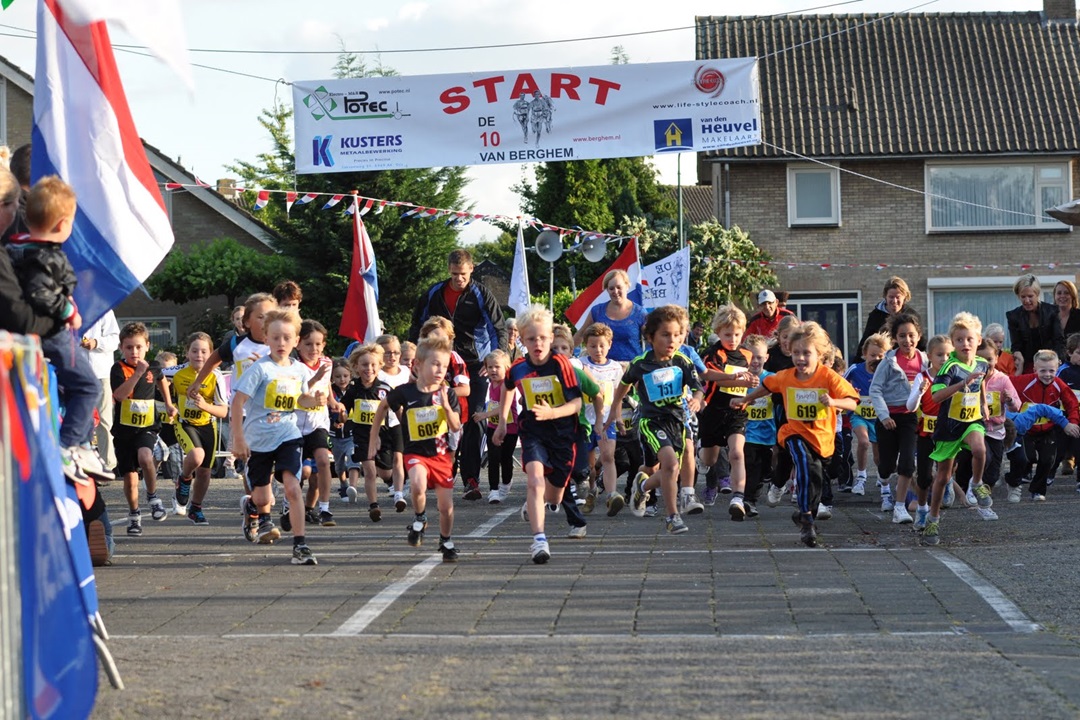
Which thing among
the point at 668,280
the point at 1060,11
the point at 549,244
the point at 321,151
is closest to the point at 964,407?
the point at 668,280

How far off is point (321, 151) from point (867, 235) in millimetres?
17174

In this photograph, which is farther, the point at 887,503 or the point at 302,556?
the point at 887,503

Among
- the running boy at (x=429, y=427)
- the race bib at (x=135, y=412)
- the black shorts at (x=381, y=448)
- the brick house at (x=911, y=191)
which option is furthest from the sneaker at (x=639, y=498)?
the brick house at (x=911, y=191)

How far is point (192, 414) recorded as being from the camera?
13.7 meters

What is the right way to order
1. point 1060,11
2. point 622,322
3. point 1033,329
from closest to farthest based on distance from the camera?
point 622,322, point 1033,329, point 1060,11

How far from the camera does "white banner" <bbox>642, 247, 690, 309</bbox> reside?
71.3 feet

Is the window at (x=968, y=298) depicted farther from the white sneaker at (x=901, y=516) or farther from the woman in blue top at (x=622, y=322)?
the white sneaker at (x=901, y=516)

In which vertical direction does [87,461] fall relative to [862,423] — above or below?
above

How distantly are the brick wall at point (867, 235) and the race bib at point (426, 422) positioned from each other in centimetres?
2569

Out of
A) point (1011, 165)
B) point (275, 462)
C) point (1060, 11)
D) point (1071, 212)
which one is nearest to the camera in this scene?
point (275, 462)

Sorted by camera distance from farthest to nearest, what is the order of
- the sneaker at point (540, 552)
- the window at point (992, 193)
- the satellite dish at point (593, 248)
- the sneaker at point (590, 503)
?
1. the window at point (992, 193)
2. the satellite dish at point (593, 248)
3. the sneaker at point (590, 503)
4. the sneaker at point (540, 552)

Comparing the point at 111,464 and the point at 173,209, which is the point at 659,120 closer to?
the point at 111,464

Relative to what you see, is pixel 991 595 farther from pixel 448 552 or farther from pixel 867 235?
pixel 867 235

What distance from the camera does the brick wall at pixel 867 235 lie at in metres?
35.5
